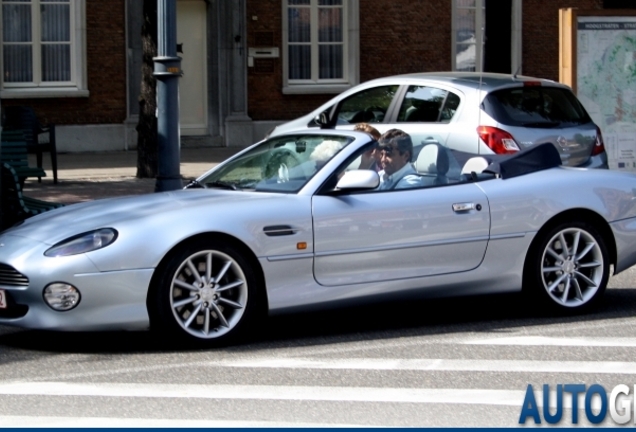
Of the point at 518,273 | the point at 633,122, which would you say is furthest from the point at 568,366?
the point at 633,122

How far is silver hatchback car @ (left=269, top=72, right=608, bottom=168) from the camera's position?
12180 mm

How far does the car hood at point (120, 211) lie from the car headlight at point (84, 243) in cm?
6

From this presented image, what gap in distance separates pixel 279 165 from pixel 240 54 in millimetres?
15474

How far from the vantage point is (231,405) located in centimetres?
600

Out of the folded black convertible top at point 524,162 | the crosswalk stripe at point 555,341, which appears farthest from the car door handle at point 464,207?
the crosswalk stripe at point 555,341

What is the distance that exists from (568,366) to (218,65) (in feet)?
56.6

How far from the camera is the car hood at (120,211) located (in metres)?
7.39

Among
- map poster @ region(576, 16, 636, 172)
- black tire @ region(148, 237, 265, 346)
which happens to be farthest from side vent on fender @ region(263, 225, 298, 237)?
map poster @ region(576, 16, 636, 172)

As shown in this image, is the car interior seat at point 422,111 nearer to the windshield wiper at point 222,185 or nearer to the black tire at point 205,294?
the windshield wiper at point 222,185

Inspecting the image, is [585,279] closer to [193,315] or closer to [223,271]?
[223,271]

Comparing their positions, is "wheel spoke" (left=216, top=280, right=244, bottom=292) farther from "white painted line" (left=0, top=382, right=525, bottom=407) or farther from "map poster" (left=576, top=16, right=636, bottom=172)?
"map poster" (left=576, top=16, right=636, bottom=172)

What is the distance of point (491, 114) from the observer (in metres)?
12.2

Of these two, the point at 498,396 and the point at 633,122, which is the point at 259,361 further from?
the point at 633,122

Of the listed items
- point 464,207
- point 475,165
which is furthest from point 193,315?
point 475,165
